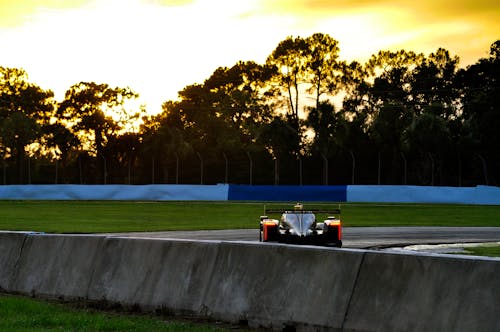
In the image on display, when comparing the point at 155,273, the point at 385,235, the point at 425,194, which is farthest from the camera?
the point at 425,194

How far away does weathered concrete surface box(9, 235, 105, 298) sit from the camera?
Answer: 1021cm

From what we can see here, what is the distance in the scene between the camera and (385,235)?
25.1 meters

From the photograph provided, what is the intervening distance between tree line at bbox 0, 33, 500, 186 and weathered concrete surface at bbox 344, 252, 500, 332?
2260 inches

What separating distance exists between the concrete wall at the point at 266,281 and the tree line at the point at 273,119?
54.0 metres

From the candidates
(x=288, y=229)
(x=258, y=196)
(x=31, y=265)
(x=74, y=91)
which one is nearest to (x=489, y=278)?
(x=31, y=265)

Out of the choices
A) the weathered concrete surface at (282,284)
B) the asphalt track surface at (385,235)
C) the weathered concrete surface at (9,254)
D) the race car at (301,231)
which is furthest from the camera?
the asphalt track surface at (385,235)

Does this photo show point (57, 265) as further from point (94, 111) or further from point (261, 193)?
point (94, 111)

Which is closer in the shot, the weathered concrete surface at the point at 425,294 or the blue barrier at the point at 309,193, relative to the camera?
the weathered concrete surface at the point at 425,294

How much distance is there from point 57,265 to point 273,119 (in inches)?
3007

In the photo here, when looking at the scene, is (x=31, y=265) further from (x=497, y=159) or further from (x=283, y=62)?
(x=283, y=62)

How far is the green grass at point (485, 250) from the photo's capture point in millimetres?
18266

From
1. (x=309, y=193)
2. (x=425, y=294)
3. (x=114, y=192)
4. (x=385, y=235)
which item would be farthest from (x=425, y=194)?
(x=425, y=294)

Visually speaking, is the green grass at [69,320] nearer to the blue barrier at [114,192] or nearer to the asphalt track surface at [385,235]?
the asphalt track surface at [385,235]

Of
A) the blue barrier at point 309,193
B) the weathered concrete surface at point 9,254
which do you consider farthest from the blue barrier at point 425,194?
the weathered concrete surface at point 9,254
